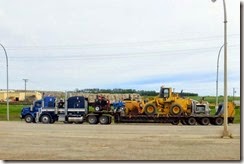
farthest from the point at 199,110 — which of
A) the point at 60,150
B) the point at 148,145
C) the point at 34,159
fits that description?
the point at 34,159

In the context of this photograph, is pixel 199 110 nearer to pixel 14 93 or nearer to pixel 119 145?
pixel 119 145

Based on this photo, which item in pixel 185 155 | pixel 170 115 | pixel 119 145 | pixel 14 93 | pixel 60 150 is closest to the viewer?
pixel 185 155

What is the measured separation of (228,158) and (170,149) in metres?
3.19

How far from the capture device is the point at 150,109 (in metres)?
43.1

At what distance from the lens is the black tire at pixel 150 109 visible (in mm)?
42938

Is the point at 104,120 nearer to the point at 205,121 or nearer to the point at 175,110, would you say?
the point at 175,110

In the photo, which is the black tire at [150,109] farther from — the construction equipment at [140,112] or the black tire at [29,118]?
the black tire at [29,118]

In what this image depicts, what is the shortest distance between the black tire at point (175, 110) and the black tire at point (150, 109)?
5.11ft

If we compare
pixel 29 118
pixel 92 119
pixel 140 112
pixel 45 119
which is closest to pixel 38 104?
pixel 29 118

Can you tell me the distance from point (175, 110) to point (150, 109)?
229 centimetres

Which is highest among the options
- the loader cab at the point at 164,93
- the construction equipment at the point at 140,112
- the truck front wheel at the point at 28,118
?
the loader cab at the point at 164,93

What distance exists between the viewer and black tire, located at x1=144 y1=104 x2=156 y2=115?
42938mm

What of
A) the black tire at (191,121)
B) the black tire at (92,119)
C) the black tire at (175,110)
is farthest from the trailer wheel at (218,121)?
the black tire at (92,119)

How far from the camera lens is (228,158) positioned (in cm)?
1516
